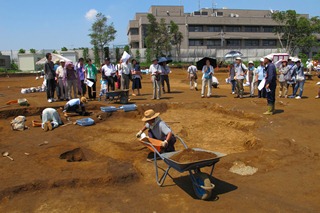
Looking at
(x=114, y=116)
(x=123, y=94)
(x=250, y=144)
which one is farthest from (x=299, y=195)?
(x=123, y=94)

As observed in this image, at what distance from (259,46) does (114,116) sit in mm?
50487

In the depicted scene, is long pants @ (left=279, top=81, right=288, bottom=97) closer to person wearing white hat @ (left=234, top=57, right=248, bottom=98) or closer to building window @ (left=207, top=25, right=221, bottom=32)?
person wearing white hat @ (left=234, top=57, right=248, bottom=98)

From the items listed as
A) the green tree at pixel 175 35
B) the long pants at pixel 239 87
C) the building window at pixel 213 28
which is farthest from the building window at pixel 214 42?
the long pants at pixel 239 87

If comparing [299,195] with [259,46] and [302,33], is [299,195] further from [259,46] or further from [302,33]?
[259,46]

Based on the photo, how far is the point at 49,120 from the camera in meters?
8.78

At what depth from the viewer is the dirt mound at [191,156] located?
4379mm

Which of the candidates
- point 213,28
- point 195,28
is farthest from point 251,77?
point 213,28

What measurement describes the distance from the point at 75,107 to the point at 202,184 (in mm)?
6516

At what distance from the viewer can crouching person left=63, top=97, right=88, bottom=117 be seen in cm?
959

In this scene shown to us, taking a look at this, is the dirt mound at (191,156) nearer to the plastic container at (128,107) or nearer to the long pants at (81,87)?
the plastic container at (128,107)

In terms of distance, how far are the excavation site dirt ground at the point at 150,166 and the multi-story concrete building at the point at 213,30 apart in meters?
43.5

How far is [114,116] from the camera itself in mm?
10336

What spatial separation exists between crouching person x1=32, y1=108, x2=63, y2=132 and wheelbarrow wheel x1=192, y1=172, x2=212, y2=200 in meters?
5.44

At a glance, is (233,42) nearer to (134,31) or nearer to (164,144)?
(134,31)
